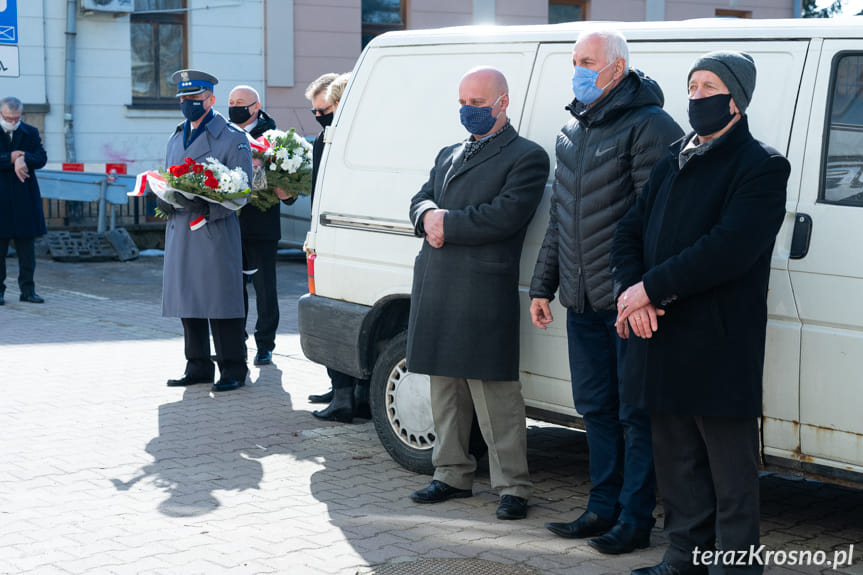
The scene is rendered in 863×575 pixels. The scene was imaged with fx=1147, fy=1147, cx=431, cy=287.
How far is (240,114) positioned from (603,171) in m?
4.43

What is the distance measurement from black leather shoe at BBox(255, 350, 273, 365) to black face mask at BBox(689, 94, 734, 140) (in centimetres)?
546

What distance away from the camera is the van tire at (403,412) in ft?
19.0

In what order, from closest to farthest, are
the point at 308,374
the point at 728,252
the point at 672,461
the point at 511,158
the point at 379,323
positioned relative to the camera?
the point at 728,252 < the point at 672,461 < the point at 511,158 < the point at 379,323 < the point at 308,374

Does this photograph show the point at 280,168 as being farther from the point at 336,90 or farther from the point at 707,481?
the point at 707,481

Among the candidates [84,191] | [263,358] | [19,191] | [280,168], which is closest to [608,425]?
[280,168]

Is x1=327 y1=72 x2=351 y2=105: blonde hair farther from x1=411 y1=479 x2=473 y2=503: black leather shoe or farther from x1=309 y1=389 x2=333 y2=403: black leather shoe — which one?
x1=411 y1=479 x2=473 y2=503: black leather shoe

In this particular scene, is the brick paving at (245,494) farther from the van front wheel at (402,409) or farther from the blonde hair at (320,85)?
the blonde hair at (320,85)

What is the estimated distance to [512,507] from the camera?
516 centimetres

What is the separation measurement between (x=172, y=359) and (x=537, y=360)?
14.5ft

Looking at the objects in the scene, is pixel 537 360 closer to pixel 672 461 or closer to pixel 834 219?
pixel 672 461

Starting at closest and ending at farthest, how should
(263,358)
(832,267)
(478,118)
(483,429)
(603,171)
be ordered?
1. (832,267)
2. (603,171)
3. (478,118)
4. (483,429)
5. (263,358)

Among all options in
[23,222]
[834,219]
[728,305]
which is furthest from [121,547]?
[23,222]

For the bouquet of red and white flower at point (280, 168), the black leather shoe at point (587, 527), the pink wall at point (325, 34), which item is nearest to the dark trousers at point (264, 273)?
the bouquet of red and white flower at point (280, 168)

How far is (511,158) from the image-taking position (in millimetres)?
5070
